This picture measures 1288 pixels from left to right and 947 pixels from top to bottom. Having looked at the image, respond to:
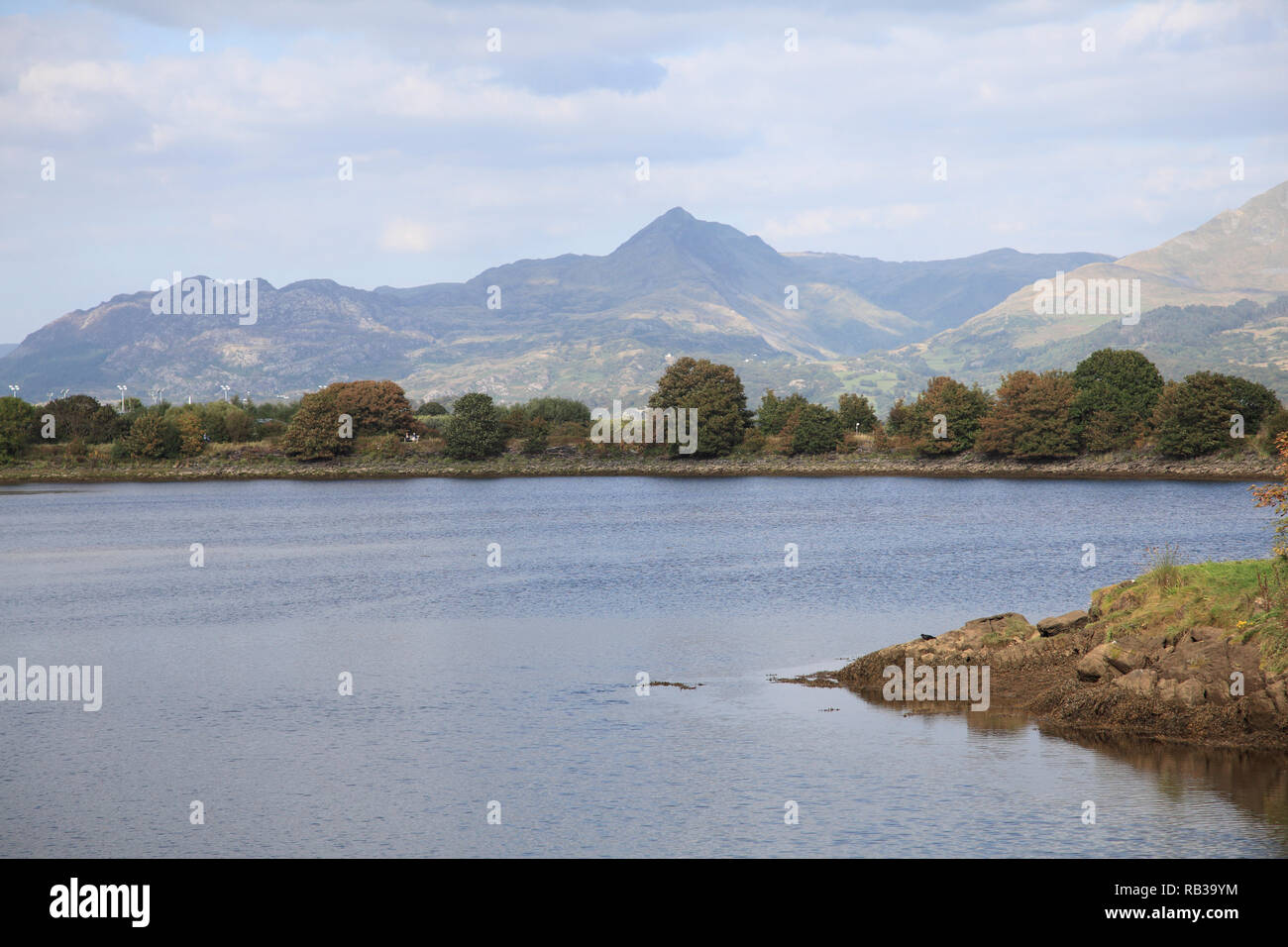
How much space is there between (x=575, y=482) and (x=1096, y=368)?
227 feet

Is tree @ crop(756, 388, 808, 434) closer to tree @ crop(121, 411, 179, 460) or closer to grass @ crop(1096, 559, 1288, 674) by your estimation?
tree @ crop(121, 411, 179, 460)

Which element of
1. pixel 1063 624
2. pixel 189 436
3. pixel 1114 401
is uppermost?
pixel 1114 401

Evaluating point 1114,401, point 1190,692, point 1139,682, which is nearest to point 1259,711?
point 1190,692

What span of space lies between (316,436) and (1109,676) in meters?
166

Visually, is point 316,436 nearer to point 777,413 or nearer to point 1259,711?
point 777,413

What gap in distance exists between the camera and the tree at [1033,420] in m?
148

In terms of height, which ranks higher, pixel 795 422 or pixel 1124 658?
pixel 795 422

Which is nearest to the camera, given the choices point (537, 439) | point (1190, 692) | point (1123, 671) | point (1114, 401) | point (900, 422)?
point (1190, 692)

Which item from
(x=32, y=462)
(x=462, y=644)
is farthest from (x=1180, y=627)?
(x=32, y=462)

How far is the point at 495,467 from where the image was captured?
177500 millimetres

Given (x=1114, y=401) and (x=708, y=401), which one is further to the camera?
(x=708, y=401)

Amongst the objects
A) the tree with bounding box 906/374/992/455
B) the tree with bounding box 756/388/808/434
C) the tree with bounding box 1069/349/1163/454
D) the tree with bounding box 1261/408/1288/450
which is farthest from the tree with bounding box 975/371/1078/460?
the tree with bounding box 756/388/808/434

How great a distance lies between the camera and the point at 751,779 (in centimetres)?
2400

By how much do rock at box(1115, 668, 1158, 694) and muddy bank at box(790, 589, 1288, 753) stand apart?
0.07ft
